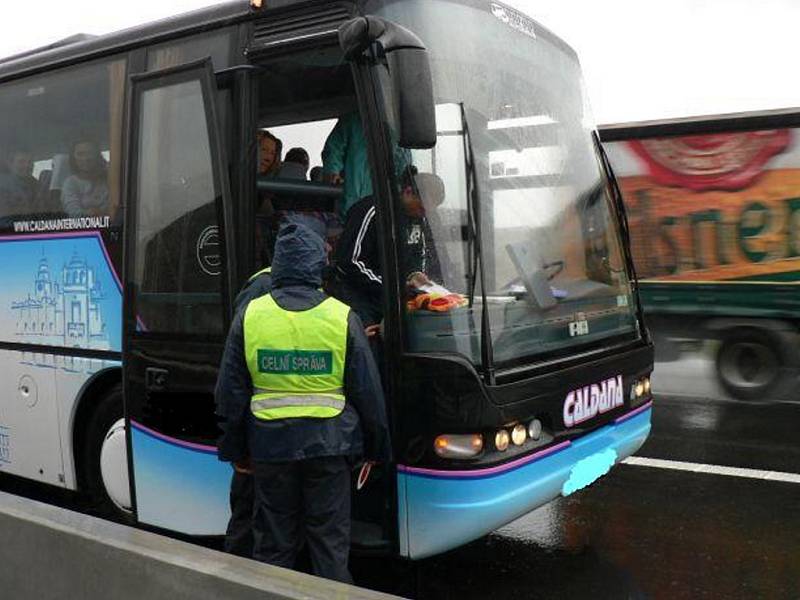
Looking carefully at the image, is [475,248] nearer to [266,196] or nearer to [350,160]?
[350,160]

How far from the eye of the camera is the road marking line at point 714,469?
6.22 m

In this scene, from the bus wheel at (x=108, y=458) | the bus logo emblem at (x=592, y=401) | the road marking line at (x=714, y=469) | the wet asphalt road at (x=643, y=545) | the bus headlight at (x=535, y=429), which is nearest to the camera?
the bus headlight at (x=535, y=429)

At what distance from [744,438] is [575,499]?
2.54 m

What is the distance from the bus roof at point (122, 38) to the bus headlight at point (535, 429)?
7.46ft

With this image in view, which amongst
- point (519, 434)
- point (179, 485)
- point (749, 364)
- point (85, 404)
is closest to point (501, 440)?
point (519, 434)

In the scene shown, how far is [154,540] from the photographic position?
278cm

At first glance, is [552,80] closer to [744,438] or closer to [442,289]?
[442,289]

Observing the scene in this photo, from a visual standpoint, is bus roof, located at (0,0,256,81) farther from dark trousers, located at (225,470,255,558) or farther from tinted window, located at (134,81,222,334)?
dark trousers, located at (225,470,255,558)

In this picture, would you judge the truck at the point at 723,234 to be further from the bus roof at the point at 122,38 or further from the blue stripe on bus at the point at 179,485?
the blue stripe on bus at the point at 179,485

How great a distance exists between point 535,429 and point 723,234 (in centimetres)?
595

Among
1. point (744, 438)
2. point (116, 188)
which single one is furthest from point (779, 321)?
point (116, 188)

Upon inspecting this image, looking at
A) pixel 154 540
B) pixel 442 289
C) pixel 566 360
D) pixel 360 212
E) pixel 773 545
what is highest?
pixel 360 212

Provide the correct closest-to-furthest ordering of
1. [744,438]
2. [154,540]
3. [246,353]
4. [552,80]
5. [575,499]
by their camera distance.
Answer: [154,540] < [246,353] < [552,80] < [575,499] < [744,438]

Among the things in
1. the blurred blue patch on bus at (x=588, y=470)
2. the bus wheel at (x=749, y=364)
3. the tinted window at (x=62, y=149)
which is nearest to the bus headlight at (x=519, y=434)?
the blurred blue patch on bus at (x=588, y=470)
